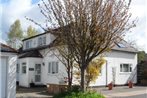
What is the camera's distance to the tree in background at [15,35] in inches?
2510

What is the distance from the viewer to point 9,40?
63438mm

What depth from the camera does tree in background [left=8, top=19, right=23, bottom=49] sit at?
209ft

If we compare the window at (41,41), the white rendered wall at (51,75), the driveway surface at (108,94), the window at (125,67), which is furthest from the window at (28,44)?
the driveway surface at (108,94)

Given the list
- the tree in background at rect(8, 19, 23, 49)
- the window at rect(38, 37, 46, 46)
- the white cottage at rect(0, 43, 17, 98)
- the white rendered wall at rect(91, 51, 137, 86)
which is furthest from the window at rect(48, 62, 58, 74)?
the tree in background at rect(8, 19, 23, 49)

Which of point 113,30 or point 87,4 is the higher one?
point 87,4

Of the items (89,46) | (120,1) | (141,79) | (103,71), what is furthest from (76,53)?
(141,79)

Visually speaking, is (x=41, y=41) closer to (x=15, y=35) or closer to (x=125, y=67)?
(x=125, y=67)

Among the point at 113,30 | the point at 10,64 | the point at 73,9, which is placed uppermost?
the point at 73,9

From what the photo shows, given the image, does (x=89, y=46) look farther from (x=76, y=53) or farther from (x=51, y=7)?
(x=51, y=7)

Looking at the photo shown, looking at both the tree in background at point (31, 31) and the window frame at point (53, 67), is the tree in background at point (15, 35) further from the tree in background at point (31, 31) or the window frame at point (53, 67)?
the window frame at point (53, 67)

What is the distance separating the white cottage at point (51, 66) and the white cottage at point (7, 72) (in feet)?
36.2

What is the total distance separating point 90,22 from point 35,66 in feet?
60.3

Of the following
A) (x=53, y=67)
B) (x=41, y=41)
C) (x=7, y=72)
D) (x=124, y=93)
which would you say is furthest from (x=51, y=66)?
(x=7, y=72)

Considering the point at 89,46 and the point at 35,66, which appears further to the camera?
the point at 35,66
